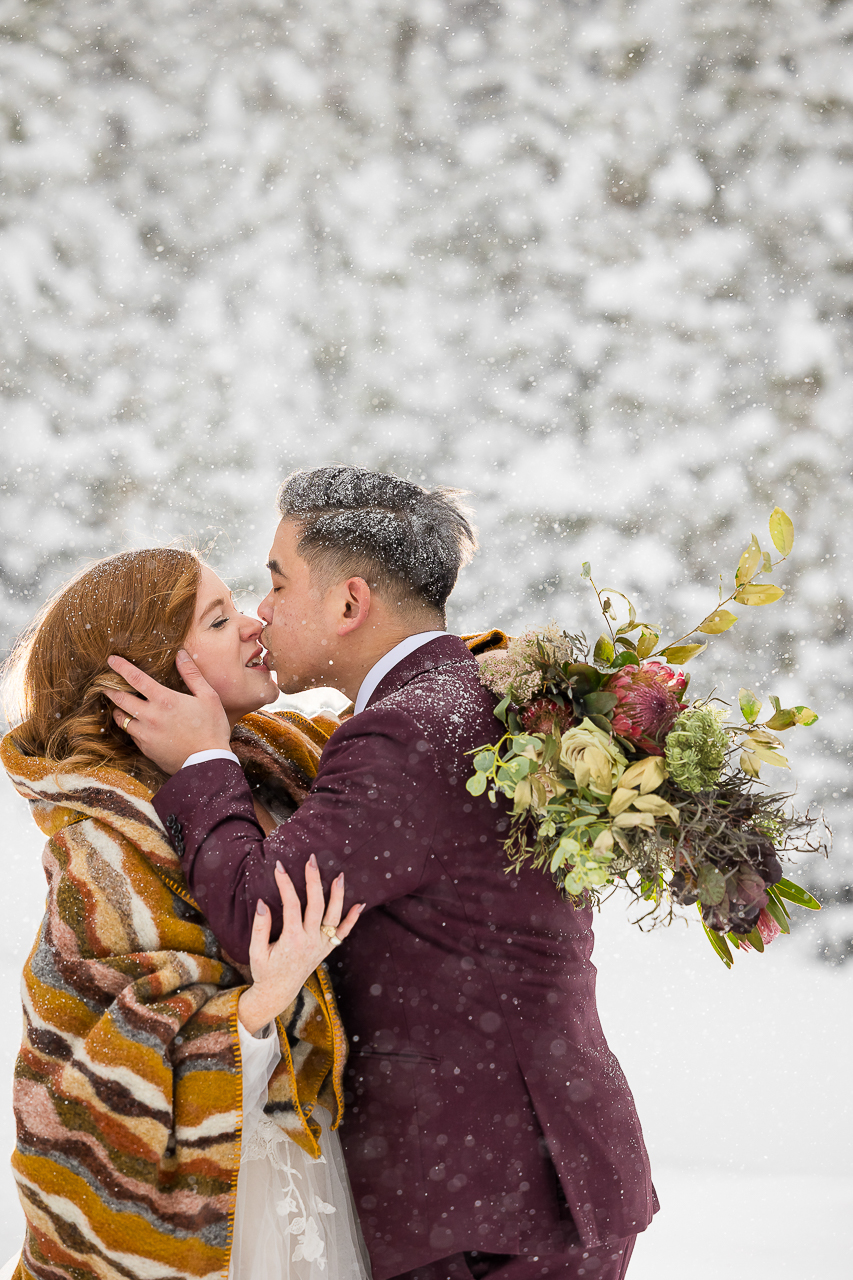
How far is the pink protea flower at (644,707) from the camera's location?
139 centimetres

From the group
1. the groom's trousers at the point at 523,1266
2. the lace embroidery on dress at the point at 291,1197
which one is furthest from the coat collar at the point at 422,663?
the groom's trousers at the point at 523,1266

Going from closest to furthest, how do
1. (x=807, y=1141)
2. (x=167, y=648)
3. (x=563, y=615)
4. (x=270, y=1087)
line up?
(x=270, y=1087)
(x=167, y=648)
(x=807, y=1141)
(x=563, y=615)

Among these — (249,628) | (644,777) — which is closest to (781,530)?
(644,777)

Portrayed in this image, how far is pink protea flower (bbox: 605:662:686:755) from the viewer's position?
1.39 metres

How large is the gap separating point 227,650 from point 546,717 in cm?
62

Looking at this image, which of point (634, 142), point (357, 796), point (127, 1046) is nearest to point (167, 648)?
point (357, 796)

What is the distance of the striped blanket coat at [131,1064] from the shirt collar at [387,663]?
39cm

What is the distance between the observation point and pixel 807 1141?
386 centimetres

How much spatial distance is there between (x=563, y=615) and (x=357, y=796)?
283 cm

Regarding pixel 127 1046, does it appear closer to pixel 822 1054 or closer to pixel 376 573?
pixel 376 573

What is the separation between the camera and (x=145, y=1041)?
4.38 feet

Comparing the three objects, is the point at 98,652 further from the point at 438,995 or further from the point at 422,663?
the point at 438,995

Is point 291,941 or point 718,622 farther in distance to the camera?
point 718,622

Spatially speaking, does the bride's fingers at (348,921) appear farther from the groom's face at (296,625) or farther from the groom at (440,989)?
the groom's face at (296,625)
